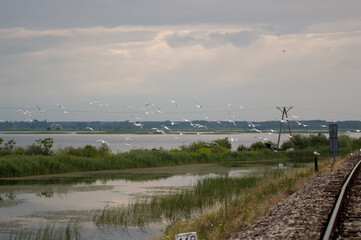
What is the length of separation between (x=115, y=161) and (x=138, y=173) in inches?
125

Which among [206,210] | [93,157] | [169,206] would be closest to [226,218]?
[206,210]

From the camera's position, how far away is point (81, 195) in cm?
2198

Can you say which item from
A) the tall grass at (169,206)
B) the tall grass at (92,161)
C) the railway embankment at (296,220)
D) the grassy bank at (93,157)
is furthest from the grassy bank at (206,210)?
the grassy bank at (93,157)

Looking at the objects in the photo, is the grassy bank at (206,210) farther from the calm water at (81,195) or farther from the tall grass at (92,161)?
the tall grass at (92,161)

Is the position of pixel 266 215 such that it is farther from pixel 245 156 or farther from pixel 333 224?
pixel 245 156

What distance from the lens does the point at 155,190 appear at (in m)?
23.5

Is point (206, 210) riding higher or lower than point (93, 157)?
lower

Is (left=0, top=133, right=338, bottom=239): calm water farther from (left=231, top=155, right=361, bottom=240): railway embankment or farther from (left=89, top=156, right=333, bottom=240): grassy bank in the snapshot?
(left=231, top=155, right=361, bottom=240): railway embankment

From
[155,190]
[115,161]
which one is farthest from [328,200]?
[115,161]

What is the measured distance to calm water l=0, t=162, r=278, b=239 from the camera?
1494cm

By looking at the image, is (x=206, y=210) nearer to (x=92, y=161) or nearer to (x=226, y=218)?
(x=226, y=218)

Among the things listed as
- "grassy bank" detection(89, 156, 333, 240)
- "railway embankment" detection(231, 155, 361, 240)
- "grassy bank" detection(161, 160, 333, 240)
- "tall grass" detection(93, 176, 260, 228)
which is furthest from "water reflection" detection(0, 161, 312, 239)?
"railway embankment" detection(231, 155, 361, 240)

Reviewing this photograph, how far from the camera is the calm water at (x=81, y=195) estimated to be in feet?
49.0

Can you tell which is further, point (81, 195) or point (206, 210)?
point (81, 195)
